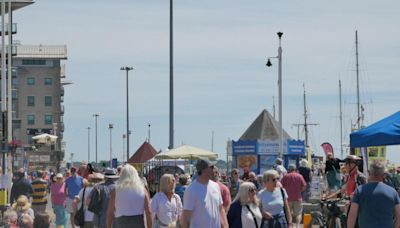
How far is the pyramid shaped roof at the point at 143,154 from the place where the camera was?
4322 centimetres

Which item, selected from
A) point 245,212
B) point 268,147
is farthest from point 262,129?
point 245,212

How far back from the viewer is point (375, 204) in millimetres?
12422

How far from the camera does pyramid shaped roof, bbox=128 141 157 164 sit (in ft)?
142

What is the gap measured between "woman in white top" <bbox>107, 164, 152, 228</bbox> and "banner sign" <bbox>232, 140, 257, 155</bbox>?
27081 mm

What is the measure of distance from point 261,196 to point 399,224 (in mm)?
3129

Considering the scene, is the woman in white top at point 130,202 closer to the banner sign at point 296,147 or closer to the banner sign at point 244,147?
the banner sign at point 244,147

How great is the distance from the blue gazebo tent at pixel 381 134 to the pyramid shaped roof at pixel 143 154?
26.4m

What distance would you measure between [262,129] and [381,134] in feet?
100

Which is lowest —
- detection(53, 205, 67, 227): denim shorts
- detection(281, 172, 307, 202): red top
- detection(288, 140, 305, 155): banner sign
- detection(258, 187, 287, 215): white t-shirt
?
detection(53, 205, 67, 227): denim shorts

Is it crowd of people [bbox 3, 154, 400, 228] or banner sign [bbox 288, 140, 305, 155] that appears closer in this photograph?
crowd of people [bbox 3, 154, 400, 228]

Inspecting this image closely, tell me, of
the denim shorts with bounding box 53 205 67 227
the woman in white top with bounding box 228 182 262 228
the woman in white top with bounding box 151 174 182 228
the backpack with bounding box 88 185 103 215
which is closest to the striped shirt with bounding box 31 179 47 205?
the denim shorts with bounding box 53 205 67 227

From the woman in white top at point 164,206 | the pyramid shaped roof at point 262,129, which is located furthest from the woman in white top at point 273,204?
the pyramid shaped roof at point 262,129

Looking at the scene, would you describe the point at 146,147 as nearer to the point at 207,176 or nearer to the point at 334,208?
the point at 334,208

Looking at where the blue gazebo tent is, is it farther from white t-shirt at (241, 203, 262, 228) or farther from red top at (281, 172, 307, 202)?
red top at (281, 172, 307, 202)
